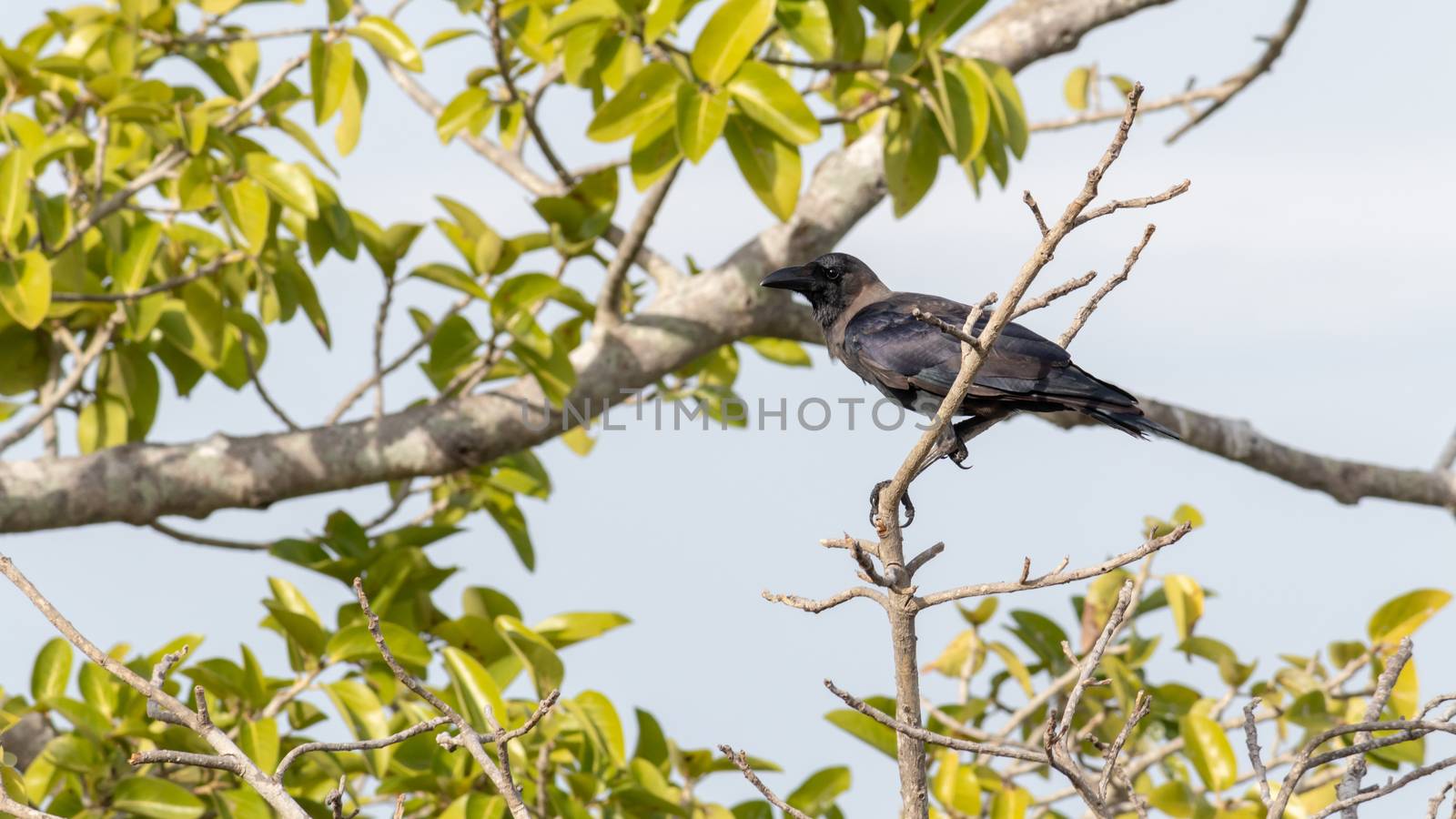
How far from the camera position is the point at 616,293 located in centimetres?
510

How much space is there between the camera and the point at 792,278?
4578mm

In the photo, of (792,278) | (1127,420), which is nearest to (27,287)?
(792,278)

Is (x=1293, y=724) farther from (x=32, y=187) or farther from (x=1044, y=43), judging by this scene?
(x=32, y=187)

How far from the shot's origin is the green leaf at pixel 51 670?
4.44 metres

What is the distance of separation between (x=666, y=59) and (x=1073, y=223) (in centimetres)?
250

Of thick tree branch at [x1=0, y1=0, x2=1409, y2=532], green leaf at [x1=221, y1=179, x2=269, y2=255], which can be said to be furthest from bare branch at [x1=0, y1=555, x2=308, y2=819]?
thick tree branch at [x1=0, y1=0, x2=1409, y2=532]

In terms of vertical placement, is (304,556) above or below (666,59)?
below

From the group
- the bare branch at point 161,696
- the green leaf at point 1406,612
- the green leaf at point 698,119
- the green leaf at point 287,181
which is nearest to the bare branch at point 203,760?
the bare branch at point 161,696

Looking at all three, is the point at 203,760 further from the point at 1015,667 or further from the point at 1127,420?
the point at 1015,667

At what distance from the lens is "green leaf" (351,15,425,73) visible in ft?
14.7

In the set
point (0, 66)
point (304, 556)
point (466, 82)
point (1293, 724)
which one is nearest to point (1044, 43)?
point (466, 82)

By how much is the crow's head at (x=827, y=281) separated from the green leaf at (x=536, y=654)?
139 centimetres

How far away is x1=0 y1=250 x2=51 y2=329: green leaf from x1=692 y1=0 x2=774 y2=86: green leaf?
199 centimetres

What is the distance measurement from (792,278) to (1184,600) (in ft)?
6.29
